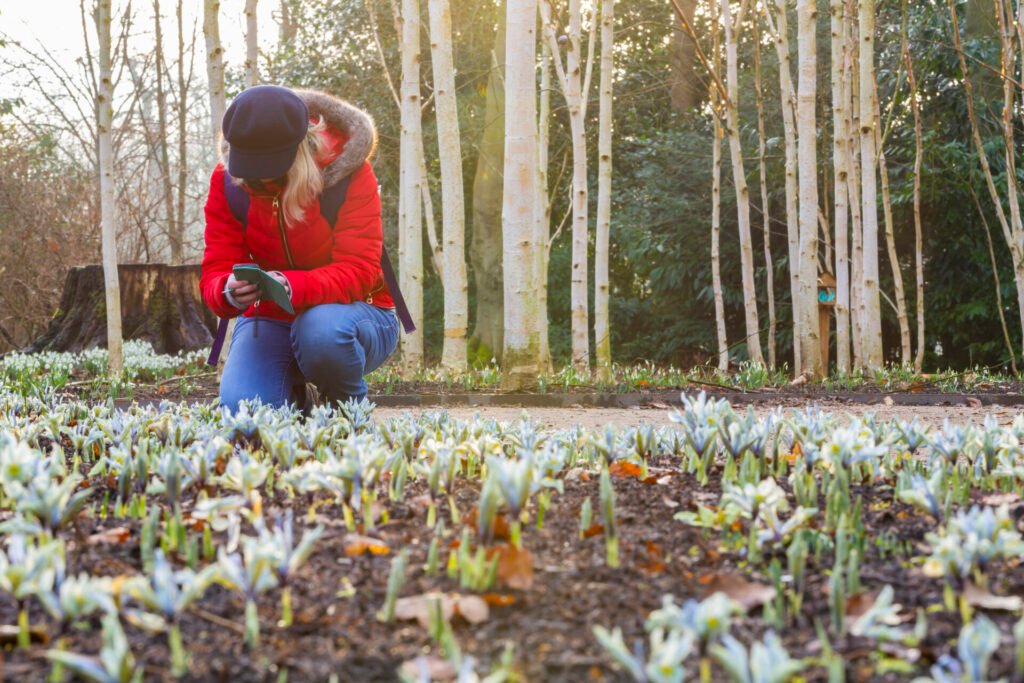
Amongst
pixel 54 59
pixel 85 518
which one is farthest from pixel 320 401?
pixel 54 59

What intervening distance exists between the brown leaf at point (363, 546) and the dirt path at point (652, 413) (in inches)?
127

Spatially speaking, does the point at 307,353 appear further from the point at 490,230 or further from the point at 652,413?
the point at 490,230

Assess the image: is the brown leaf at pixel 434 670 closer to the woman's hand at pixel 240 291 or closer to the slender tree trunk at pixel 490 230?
the woman's hand at pixel 240 291

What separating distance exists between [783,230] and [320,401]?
12847 millimetres

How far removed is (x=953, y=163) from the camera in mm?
13266

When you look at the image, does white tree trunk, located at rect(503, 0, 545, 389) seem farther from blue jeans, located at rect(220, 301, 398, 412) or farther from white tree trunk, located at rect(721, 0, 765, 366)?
white tree trunk, located at rect(721, 0, 765, 366)

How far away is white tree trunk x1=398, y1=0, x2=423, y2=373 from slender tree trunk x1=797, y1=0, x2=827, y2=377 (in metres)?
3.38

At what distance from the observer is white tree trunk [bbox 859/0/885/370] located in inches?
318

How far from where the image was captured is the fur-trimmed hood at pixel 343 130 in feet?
13.4

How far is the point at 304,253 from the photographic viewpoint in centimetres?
426

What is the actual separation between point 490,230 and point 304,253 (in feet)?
37.7

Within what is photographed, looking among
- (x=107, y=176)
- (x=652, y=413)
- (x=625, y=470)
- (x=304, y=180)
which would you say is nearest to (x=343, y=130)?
(x=304, y=180)

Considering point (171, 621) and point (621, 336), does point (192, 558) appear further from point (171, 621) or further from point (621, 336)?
point (621, 336)

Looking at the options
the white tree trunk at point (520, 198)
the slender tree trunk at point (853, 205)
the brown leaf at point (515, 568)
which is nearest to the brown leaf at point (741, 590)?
the brown leaf at point (515, 568)
